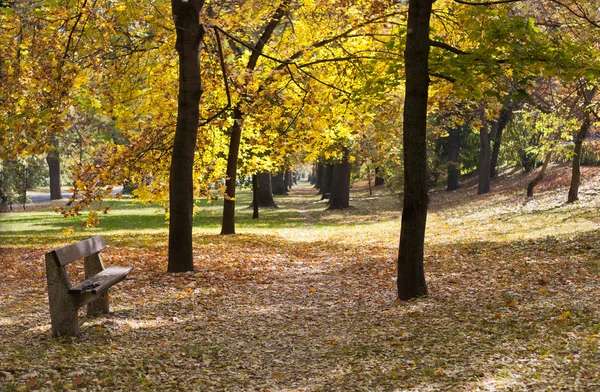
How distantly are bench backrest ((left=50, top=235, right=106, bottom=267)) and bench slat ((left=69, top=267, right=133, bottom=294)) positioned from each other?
0.29 meters

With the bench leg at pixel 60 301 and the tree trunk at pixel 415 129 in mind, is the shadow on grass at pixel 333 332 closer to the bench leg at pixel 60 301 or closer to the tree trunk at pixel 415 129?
the bench leg at pixel 60 301

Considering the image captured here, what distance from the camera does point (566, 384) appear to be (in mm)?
4820

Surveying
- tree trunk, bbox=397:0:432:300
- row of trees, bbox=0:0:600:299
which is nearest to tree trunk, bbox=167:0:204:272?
row of trees, bbox=0:0:600:299

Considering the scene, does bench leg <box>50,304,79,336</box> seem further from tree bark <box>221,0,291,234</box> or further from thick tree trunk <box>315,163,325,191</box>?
thick tree trunk <box>315,163,325,191</box>

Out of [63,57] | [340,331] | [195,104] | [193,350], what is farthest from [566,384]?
[63,57]

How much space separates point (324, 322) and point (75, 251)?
3293mm

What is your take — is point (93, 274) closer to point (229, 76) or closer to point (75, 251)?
point (75, 251)

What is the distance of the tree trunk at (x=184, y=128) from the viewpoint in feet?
35.0

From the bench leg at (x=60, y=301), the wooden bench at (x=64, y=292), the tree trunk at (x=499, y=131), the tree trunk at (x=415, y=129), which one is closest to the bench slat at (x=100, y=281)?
the wooden bench at (x=64, y=292)

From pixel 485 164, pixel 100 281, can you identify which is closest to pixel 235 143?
pixel 100 281

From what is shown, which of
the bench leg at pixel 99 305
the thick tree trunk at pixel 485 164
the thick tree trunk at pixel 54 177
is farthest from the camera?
the thick tree trunk at pixel 54 177

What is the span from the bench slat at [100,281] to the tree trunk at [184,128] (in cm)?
320

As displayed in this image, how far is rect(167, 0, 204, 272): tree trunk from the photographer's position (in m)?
10.7

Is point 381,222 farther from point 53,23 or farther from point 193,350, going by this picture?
point 193,350
